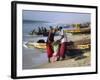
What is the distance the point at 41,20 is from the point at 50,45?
8.8 inches

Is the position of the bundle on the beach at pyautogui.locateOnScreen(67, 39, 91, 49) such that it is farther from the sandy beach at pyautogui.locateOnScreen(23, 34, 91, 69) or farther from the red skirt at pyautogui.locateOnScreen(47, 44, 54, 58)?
the red skirt at pyautogui.locateOnScreen(47, 44, 54, 58)

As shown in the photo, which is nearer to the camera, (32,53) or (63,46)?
(32,53)

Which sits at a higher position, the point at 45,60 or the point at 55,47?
the point at 55,47

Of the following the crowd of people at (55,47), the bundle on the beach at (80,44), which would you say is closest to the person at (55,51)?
the crowd of people at (55,47)

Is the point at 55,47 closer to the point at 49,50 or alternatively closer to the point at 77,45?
the point at 49,50

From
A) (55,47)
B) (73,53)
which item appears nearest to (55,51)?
(55,47)

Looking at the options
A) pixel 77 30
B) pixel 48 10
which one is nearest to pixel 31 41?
pixel 48 10

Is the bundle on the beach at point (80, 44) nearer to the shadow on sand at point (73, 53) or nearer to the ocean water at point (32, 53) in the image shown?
the shadow on sand at point (73, 53)

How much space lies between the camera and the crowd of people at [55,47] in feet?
6.28

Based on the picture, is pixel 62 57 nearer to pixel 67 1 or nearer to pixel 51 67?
pixel 51 67

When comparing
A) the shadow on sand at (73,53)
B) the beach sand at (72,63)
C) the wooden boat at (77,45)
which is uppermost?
the wooden boat at (77,45)

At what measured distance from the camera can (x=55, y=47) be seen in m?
1.93

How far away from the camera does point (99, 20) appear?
210cm

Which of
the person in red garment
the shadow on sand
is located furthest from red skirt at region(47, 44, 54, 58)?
the shadow on sand
